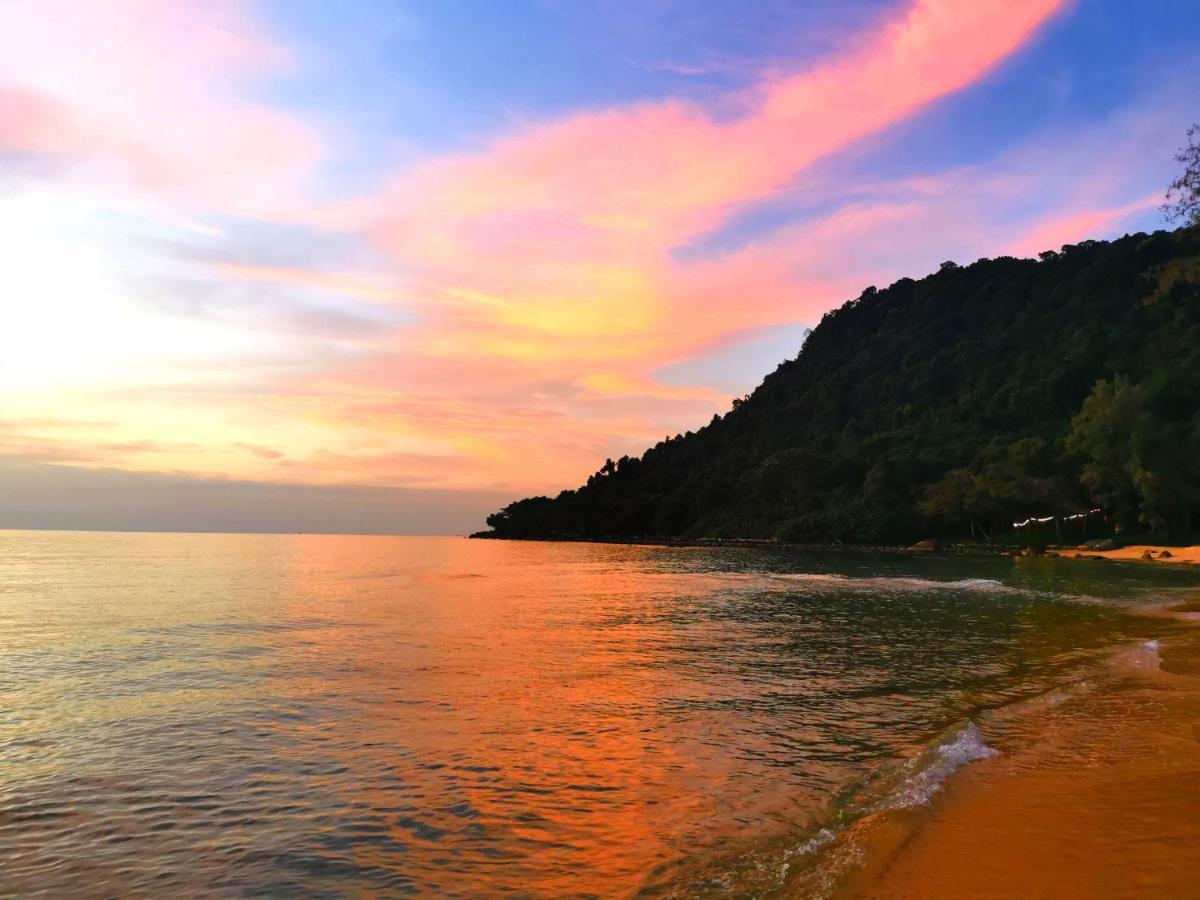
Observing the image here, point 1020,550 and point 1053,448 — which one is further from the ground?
point 1053,448

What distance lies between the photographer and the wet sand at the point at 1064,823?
7648 millimetres

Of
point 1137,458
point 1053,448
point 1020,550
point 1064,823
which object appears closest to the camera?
point 1064,823

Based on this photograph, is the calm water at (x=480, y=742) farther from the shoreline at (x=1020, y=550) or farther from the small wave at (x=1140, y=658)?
the shoreline at (x=1020, y=550)

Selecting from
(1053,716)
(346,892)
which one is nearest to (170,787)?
(346,892)

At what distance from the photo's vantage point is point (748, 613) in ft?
140

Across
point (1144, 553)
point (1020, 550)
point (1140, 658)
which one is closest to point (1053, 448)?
point (1020, 550)

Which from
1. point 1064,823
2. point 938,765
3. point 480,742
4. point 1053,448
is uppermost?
point 1053,448

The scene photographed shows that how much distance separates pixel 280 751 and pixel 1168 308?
8397 inches

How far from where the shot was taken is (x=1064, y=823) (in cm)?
939

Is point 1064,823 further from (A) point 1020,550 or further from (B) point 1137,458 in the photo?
(A) point 1020,550

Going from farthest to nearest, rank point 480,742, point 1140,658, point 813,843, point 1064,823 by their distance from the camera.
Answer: point 1140,658 → point 480,742 → point 813,843 → point 1064,823

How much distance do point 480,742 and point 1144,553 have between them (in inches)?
3788

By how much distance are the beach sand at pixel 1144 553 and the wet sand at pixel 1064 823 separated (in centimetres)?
8090

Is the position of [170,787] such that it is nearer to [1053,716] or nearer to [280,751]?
[280,751]
